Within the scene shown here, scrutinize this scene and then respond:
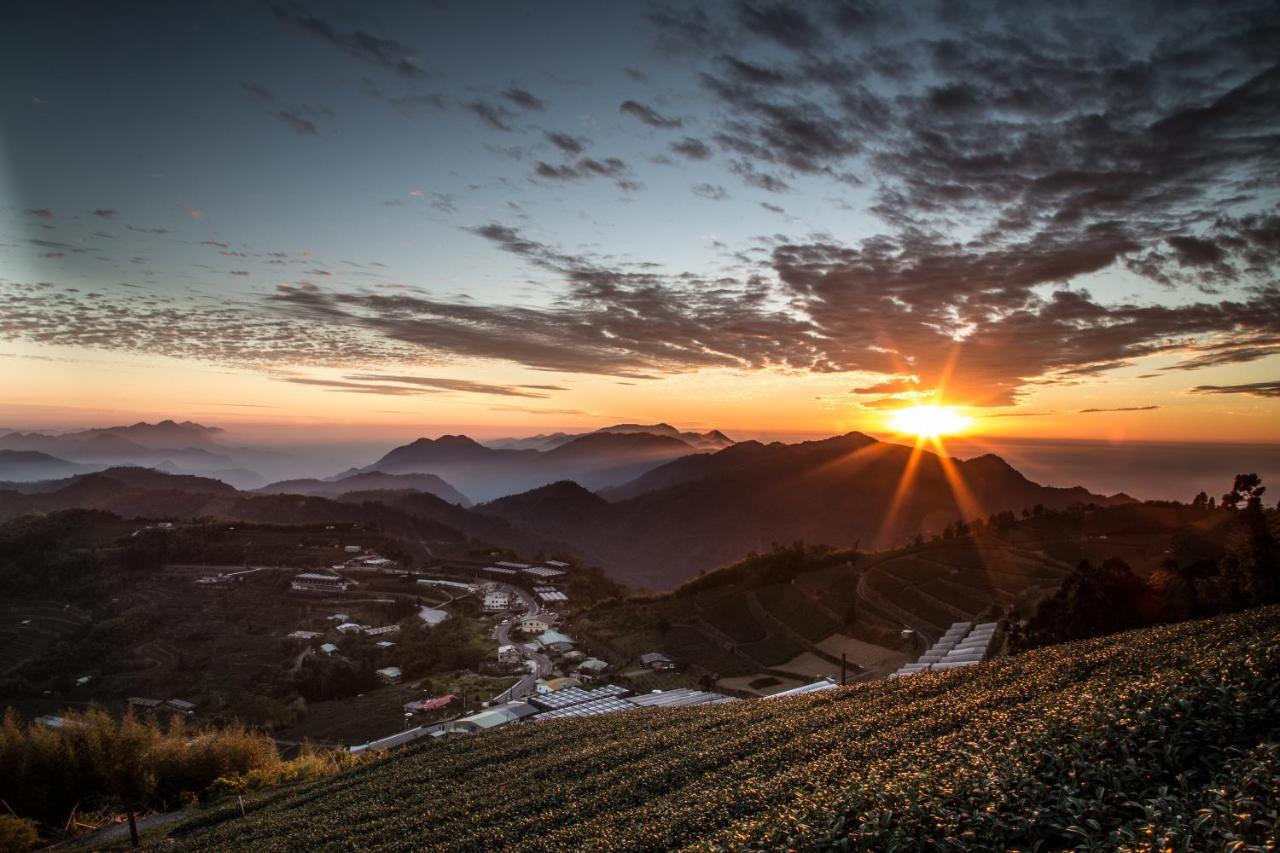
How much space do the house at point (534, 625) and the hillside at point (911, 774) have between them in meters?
52.0

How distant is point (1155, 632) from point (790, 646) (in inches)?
1743

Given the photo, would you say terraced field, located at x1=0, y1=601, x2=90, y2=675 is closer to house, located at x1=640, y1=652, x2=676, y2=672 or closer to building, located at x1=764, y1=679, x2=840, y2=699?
house, located at x1=640, y1=652, x2=676, y2=672

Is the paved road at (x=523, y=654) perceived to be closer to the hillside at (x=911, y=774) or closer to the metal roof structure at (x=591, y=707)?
the metal roof structure at (x=591, y=707)

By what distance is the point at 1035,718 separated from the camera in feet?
36.2

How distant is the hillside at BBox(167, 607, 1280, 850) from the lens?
7316mm

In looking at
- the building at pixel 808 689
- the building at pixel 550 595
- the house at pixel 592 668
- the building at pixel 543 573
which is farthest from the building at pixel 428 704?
the building at pixel 543 573

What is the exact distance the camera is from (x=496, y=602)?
8819 cm

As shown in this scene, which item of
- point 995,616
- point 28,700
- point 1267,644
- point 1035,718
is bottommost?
point 28,700

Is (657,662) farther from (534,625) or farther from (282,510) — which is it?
(282,510)

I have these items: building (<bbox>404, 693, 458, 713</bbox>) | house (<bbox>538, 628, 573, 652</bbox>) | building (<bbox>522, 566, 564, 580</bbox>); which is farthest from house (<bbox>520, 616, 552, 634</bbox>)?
building (<bbox>522, 566, 564, 580</bbox>)

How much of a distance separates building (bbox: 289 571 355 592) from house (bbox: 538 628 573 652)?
33729 mm

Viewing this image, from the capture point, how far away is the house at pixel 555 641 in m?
67.1

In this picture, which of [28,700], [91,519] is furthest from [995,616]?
[91,519]

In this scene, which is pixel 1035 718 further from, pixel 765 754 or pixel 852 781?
pixel 765 754
